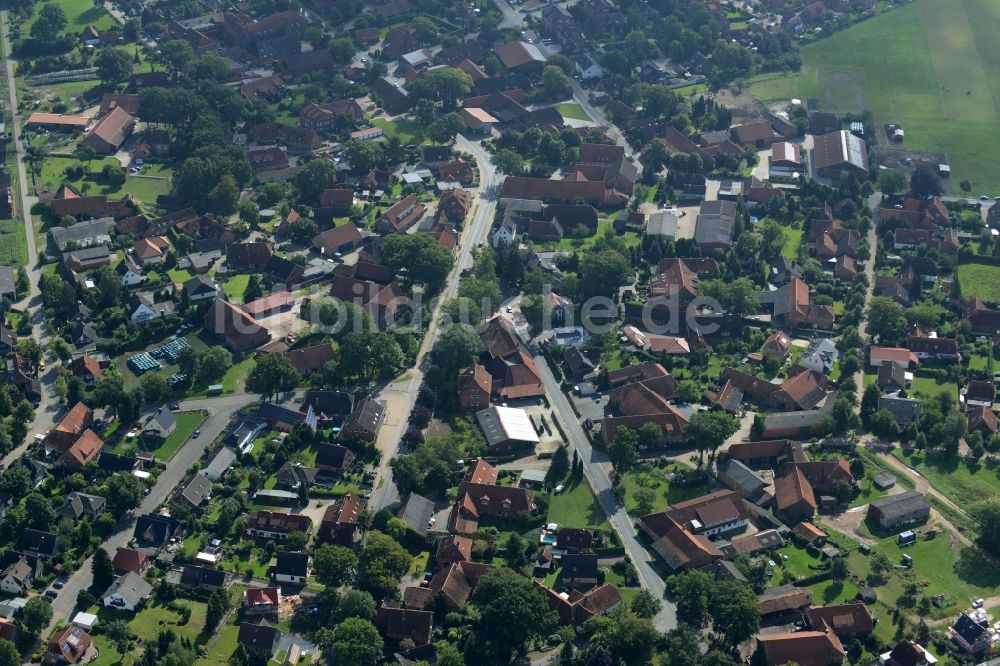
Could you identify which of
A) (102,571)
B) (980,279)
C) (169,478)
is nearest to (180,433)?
(169,478)

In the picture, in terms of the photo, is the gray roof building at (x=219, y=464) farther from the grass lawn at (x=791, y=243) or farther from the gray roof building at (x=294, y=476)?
the grass lawn at (x=791, y=243)

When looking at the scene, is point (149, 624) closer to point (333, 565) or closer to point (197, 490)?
point (333, 565)

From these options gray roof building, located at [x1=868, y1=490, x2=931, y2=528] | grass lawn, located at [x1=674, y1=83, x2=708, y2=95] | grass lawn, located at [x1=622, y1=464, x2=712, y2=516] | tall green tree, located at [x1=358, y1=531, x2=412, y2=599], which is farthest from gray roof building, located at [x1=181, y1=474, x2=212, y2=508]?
grass lawn, located at [x1=674, y1=83, x2=708, y2=95]

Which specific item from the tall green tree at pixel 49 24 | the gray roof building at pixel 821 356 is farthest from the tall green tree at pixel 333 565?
the tall green tree at pixel 49 24

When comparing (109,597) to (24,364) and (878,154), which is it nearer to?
(24,364)

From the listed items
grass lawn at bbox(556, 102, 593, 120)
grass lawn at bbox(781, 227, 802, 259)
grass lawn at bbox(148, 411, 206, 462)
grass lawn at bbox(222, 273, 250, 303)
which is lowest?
grass lawn at bbox(222, 273, 250, 303)

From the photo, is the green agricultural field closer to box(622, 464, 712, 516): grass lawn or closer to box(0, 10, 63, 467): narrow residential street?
box(622, 464, 712, 516): grass lawn

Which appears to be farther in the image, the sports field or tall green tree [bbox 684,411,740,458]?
the sports field
